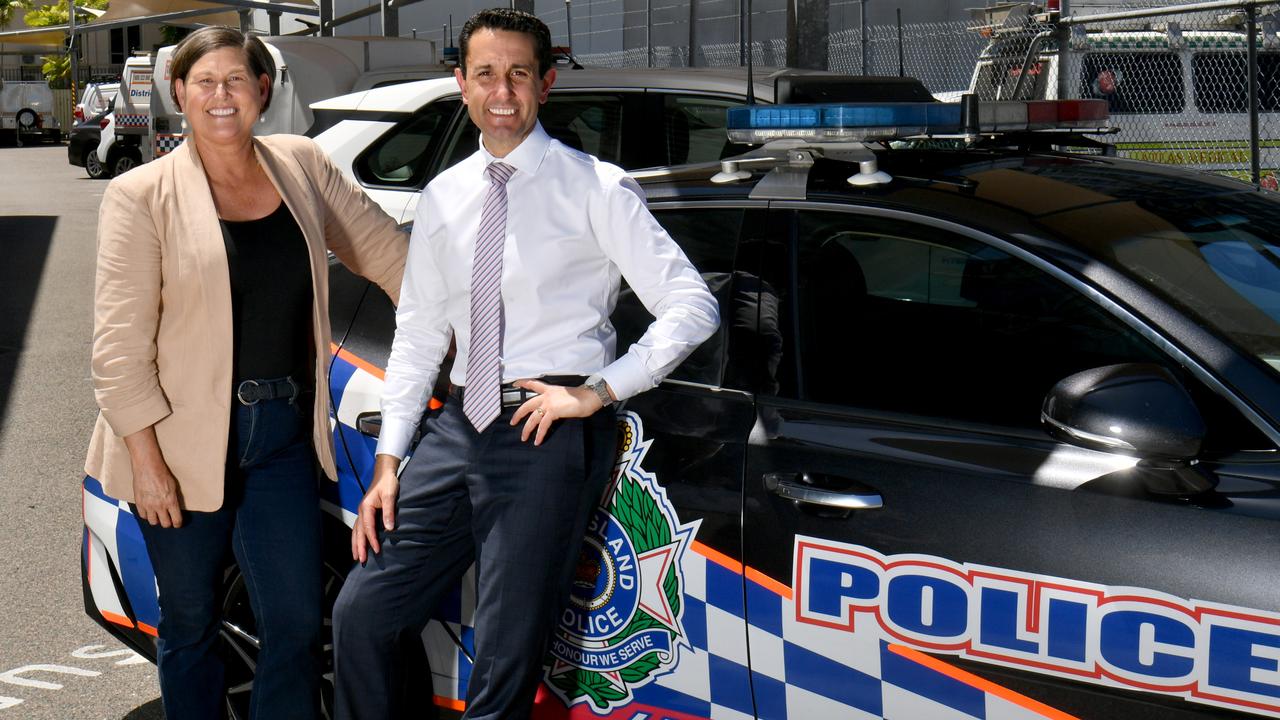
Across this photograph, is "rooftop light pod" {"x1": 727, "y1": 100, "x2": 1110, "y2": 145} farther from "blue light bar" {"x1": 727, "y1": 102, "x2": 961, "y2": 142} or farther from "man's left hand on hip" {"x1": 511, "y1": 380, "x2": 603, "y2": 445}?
"man's left hand on hip" {"x1": 511, "y1": 380, "x2": 603, "y2": 445}

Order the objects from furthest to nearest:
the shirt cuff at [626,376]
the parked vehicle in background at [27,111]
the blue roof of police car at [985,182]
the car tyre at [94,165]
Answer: the parked vehicle in background at [27,111]
the car tyre at [94,165]
the blue roof of police car at [985,182]
the shirt cuff at [626,376]

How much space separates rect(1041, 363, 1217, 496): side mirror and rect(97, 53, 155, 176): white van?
23.3 meters

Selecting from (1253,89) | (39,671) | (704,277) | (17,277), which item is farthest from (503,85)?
(17,277)

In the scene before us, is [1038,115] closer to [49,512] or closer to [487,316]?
[487,316]

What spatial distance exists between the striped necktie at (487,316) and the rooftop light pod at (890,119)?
630mm

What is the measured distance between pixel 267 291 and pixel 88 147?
2588 cm

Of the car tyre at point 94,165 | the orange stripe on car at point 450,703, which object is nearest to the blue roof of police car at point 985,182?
the orange stripe on car at point 450,703

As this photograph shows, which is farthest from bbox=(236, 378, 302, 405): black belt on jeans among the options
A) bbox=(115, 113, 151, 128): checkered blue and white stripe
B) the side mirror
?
bbox=(115, 113, 151, 128): checkered blue and white stripe

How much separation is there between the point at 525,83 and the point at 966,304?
3.13 ft

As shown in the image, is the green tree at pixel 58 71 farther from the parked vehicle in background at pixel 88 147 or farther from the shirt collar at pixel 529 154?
the shirt collar at pixel 529 154

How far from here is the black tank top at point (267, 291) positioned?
2.92 metres

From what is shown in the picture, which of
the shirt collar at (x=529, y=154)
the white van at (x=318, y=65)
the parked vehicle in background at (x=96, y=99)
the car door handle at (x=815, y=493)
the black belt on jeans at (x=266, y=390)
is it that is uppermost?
the parked vehicle in background at (x=96, y=99)

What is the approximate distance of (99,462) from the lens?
3037 mm

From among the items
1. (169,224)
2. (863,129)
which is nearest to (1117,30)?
(863,129)
